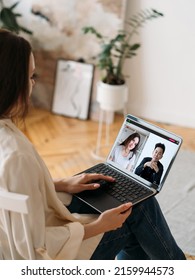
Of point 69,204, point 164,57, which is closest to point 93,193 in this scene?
point 69,204

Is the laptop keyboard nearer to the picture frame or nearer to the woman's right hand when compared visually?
the woman's right hand

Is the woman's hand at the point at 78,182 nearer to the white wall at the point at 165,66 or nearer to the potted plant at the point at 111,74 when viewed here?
the potted plant at the point at 111,74

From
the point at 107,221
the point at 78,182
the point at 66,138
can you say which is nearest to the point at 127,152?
the point at 78,182

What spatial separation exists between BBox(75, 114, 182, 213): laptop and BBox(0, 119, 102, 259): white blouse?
136mm

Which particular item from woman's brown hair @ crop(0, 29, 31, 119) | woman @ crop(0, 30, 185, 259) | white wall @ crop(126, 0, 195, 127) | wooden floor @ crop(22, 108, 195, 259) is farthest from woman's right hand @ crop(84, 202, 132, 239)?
white wall @ crop(126, 0, 195, 127)

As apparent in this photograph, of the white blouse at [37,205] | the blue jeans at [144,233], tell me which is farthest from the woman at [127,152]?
the white blouse at [37,205]

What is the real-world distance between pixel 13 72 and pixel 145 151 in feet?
1.76

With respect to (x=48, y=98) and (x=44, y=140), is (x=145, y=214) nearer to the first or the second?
(x=44, y=140)

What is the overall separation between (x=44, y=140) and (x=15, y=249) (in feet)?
5.79

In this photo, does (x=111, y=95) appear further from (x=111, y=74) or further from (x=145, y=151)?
(x=145, y=151)

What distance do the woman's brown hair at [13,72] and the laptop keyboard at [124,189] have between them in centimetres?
41

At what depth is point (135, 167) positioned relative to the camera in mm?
1421

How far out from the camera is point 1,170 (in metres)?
0.99

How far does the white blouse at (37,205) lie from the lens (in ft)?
3.28
